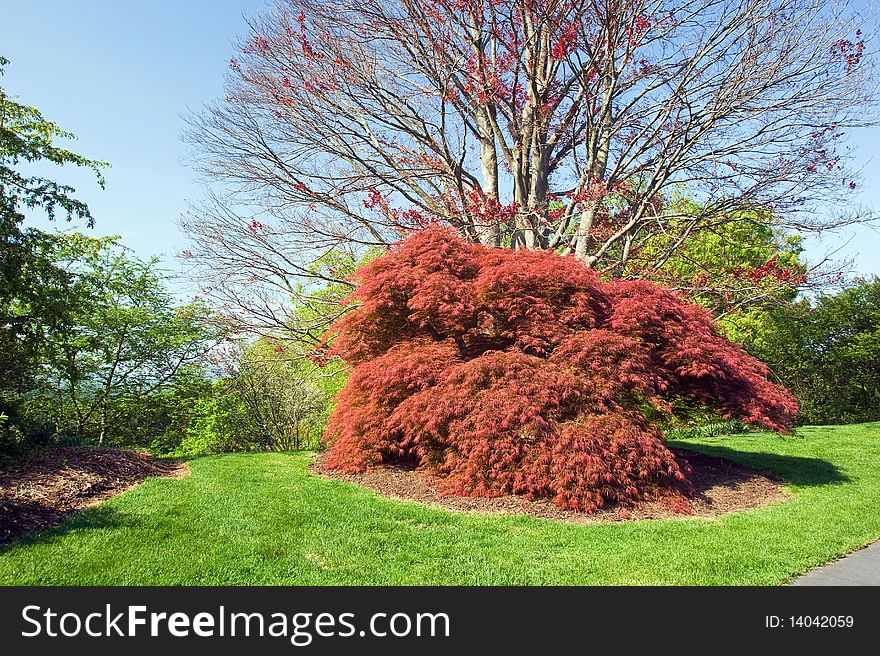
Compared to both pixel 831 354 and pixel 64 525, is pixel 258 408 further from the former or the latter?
pixel 831 354

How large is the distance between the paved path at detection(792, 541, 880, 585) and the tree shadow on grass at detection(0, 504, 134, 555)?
571 cm

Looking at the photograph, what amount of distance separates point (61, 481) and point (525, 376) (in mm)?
5296

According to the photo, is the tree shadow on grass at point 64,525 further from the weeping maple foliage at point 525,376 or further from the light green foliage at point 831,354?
the light green foliage at point 831,354

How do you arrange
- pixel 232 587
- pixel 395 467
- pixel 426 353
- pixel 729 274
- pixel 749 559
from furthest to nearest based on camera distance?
pixel 729 274 → pixel 395 467 → pixel 426 353 → pixel 749 559 → pixel 232 587

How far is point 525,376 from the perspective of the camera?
255 inches

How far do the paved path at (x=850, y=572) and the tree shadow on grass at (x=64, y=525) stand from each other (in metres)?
5.71

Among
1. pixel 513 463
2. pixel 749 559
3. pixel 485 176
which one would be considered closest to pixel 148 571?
pixel 513 463

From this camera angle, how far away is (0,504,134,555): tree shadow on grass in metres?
4.34

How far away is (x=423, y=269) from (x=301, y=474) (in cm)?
342

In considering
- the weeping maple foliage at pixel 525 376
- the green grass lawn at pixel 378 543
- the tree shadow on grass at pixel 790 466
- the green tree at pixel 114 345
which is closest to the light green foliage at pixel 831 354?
the tree shadow on grass at pixel 790 466

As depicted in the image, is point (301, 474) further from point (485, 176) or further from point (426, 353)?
point (485, 176)

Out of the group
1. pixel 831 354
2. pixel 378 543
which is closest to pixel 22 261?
pixel 378 543

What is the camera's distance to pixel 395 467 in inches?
308

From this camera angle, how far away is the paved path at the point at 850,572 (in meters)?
4.08
